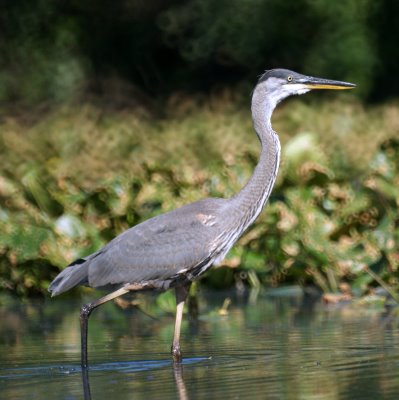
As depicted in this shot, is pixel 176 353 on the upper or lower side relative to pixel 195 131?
lower

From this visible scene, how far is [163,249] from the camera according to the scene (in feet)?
26.0

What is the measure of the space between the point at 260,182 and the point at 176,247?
0.71 m

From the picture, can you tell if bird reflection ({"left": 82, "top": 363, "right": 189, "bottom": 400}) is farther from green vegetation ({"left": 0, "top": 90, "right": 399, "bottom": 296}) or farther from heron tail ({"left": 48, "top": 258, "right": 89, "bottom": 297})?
green vegetation ({"left": 0, "top": 90, "right": 399, "bottom": 296})

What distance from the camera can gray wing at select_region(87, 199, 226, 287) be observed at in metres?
7.82

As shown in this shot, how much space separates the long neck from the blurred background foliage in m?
1.96

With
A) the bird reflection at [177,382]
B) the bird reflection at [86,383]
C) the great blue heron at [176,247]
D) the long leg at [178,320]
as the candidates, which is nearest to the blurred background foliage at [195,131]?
the great blue heron at [176,247]

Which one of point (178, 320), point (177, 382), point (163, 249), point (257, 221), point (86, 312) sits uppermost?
point (257, 221)

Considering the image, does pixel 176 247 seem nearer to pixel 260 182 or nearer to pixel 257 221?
pixel 260 182

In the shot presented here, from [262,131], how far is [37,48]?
24.1 meters

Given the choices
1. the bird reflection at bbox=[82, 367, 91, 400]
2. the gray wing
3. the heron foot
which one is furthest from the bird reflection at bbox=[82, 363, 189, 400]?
the gray wing

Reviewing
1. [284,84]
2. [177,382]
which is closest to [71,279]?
[177,382]

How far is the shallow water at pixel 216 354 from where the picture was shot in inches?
249

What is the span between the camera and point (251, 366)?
23.0 ft

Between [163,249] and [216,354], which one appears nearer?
[216,354]
